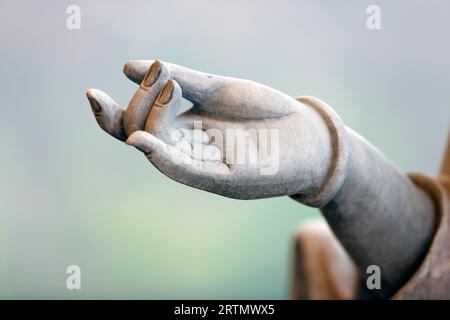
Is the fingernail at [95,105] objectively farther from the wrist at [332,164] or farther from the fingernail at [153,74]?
the wrist at [332,164]

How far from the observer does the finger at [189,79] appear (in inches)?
36.1

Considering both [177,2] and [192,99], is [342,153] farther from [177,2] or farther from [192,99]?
[177,2]

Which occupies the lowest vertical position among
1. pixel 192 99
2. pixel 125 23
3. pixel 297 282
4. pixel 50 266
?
pixel 50 266

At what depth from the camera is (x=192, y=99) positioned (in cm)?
97

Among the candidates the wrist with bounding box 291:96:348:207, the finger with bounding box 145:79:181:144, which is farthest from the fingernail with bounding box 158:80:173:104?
the wrist with bounding box 291:96:348:207

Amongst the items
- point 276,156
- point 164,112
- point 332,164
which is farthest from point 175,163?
point 332,164

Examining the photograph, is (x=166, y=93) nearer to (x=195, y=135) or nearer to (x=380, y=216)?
(x=195, y=135)

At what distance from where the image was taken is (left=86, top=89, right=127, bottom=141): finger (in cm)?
90

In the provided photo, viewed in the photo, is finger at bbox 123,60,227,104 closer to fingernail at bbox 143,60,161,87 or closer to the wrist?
fingernail at bbox 143,60,161,87

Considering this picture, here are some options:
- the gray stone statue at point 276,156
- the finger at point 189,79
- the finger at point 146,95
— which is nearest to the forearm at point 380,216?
the gray stone statue at point 276,156

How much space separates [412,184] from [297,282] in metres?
0.43

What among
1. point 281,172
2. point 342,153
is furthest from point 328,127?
point 281,172

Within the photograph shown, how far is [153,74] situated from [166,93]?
37 millimetres

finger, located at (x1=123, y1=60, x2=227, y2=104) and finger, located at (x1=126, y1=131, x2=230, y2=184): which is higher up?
finger, located at (x1=123, y1=60, x2=227, y2=104)
